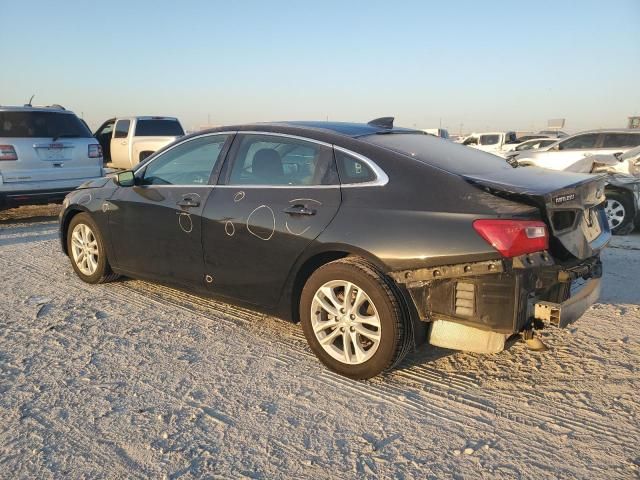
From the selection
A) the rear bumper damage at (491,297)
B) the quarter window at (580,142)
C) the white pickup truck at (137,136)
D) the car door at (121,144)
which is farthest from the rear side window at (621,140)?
the car door at (121,144)

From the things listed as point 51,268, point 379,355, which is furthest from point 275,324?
point 51,268

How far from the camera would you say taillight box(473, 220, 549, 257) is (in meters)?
2.83

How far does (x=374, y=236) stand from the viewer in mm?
3180

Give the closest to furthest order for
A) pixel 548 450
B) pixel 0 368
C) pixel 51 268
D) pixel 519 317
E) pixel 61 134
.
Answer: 1. pixel 548 450
2. pixel 519 317
3. pixel 0 368
4. pixel 51 268
5. pixel 61 134

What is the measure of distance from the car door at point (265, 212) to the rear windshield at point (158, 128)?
1247 cm

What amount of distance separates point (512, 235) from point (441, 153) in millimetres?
1014

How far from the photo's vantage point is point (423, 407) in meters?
3.03

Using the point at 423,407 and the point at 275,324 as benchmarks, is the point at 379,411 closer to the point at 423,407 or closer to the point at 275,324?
the point at 423,407

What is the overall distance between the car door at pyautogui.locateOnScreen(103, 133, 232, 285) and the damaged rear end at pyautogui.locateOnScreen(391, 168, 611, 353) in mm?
1771

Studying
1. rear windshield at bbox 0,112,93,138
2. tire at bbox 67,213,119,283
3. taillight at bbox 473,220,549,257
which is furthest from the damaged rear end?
rear windshield at bbox 0,112,93,138

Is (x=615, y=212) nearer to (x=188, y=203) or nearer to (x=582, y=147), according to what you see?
(x=582, y=147)

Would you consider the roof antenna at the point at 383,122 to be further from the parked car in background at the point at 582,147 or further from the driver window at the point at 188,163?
the parked car in background at the point at 582,147

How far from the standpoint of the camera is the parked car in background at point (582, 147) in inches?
426

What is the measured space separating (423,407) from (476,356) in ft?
2.79
